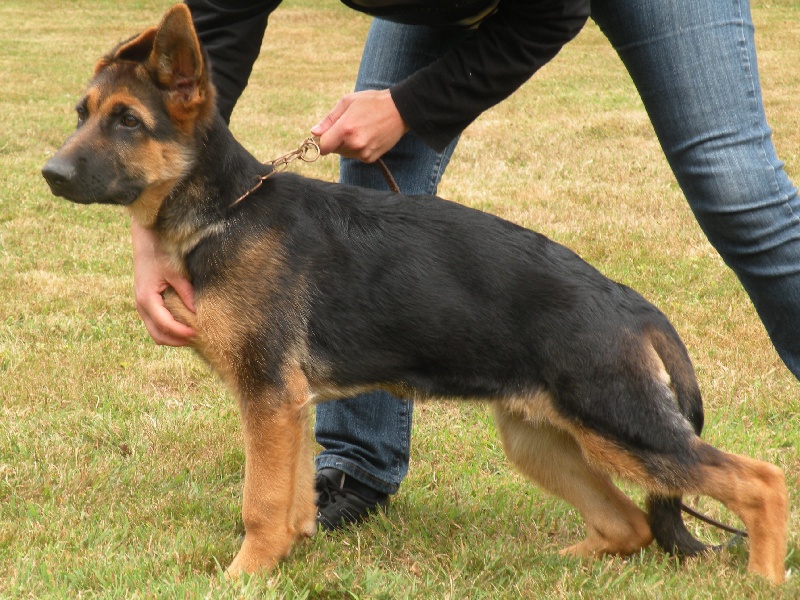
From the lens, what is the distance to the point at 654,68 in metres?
3.57

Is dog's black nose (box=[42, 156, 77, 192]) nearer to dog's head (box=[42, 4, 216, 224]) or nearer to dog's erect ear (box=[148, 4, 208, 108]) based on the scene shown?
dog's head (box=[42, 4, 216, 224])

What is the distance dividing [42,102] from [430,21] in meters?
13.7

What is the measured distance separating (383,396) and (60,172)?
173 centimetres

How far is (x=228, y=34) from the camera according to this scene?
3.77m

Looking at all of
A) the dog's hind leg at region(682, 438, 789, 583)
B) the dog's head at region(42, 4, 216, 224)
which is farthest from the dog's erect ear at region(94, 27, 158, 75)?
the dog's hind leg at region(682, 438, 789, 583)

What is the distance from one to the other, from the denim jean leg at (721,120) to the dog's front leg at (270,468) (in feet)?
5.41

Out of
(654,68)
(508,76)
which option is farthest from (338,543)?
(654,68)

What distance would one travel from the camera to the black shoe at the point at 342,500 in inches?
161

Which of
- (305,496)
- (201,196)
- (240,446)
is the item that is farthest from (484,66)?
(240,446)

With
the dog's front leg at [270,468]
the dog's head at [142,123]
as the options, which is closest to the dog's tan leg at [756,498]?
the dog's front leg at [270,468]

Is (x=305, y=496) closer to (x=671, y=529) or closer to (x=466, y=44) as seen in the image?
(x=671, y=529)

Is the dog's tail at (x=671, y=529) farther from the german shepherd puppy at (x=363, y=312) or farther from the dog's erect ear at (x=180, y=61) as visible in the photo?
the dog's erect ear at (x=180, y=61)

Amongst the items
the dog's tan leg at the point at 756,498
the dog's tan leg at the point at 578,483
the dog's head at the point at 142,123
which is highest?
the dog's head at the point at 142,123

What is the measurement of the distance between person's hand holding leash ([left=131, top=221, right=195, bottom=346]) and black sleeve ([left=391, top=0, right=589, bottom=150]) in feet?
3.38
